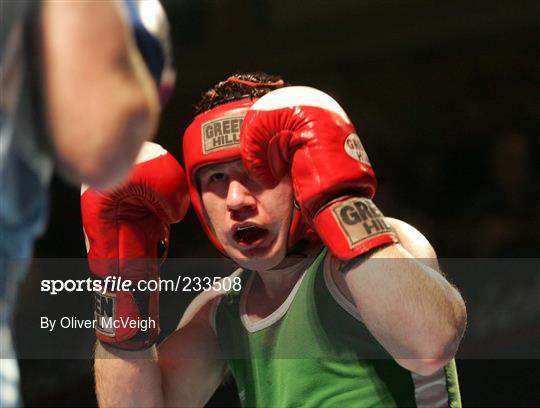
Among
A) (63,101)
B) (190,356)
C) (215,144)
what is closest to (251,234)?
(215,144)

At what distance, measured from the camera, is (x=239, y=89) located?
A: 1.31 m

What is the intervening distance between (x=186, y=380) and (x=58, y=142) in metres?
0.79

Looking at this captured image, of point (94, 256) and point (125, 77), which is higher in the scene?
point (125, 77)

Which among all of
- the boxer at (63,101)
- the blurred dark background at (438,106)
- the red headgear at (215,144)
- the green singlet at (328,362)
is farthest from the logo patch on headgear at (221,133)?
the boxer at (63,101)

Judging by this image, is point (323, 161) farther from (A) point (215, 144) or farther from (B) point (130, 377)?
(B) point (130, 377)

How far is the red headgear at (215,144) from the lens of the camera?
126 centimetres

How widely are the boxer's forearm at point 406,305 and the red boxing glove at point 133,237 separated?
34cm

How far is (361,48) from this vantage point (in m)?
1.38

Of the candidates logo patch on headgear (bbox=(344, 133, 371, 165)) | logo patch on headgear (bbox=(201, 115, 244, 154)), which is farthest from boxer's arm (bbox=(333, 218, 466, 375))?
logo patch on headgear (bbox=(201, 115, 244, 154))

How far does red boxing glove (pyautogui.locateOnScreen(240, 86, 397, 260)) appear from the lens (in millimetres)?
1092

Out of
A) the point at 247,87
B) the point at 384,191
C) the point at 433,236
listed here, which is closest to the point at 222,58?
the point at 247,87

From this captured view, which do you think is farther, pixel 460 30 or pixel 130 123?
pixel 460 30

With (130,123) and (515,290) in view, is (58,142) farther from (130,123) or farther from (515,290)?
(515,290)

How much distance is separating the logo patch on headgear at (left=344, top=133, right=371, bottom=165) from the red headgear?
18 cm
